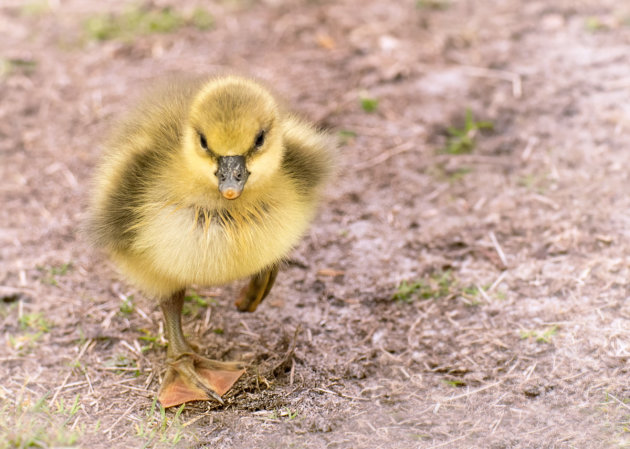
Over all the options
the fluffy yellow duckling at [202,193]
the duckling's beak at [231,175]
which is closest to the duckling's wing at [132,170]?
the fluffy yellow duckling at [202,193]

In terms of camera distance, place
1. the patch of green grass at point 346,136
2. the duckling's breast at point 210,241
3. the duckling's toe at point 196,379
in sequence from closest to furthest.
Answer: the duckling's breast at point 210,241 < the duckling's toe at point 196,379 < the patch of green grass at point 346,136

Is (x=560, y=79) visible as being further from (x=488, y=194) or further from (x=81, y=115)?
(x=81, y=115)

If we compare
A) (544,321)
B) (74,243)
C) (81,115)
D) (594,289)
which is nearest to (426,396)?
(544,321)

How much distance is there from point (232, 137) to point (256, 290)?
803 millimetres

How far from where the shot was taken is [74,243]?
3.36 m

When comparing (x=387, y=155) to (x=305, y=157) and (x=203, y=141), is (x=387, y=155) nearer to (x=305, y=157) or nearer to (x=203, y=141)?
(x=305, y=157)

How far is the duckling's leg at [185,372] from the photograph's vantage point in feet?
8.20

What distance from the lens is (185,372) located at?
2.58 meters

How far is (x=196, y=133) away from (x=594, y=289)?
1.62m

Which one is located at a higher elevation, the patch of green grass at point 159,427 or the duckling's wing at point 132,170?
the duckling's wing at point 132,170

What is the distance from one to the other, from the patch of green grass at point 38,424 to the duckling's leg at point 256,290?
0.72 meters

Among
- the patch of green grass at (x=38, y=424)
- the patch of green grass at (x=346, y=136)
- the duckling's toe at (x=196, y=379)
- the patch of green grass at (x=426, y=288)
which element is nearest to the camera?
the patch of green grass at (x=38, y=424)

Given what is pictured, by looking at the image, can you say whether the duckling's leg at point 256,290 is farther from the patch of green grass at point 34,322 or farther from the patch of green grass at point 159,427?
the patch of green grass at point 34,322

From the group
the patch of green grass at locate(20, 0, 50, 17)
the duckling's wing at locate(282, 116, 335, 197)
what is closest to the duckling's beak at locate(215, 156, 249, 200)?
the duckling's wing at locate(282, 116, 335, 197)
